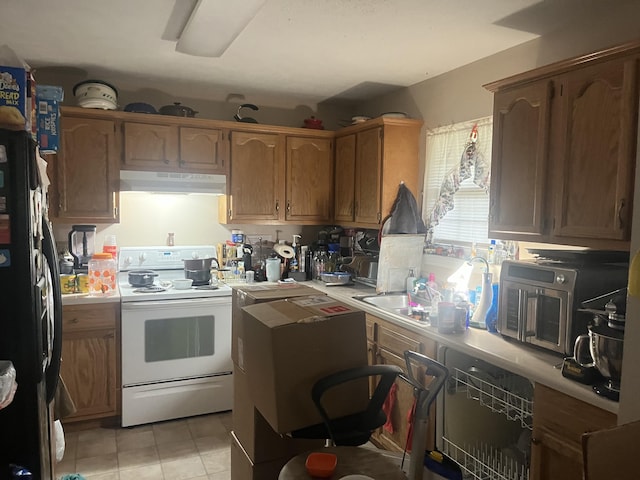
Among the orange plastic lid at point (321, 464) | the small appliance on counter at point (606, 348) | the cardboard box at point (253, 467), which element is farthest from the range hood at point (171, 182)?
the small appliance on counter at point (606, 348)

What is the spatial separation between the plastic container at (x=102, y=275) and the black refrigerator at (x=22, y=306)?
4.99ft

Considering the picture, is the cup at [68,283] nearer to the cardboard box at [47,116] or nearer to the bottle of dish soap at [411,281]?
the cardboard box at [47,116]

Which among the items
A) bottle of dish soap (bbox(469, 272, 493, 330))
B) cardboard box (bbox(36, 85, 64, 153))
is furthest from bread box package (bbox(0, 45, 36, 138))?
bottle of dish soap (bbox(469, 272, 493, 330))

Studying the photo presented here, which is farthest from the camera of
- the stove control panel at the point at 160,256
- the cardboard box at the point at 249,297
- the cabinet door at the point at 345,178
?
the cabinet door at the point at 345,178

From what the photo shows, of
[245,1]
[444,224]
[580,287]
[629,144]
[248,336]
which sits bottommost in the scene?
[248,336]

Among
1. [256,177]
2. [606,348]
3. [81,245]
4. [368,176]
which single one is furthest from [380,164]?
[81,245]

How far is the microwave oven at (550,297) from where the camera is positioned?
1.95 m

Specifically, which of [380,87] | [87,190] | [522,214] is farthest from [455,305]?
[87,190]

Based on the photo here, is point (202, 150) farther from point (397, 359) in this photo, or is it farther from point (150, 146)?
point (397, 359)

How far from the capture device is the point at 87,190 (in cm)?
340

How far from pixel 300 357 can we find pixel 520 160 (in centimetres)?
144

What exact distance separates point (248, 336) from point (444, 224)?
1950 mm

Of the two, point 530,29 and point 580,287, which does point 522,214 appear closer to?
point 580,287

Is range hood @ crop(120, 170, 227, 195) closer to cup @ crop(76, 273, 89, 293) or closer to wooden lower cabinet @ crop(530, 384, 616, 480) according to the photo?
cup @ crop(76, 273, 89, 293)
